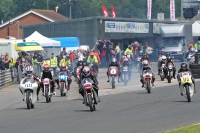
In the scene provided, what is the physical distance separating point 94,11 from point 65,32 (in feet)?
196

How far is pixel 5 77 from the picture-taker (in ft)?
104

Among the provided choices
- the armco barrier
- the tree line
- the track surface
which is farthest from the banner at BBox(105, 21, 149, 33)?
the tree line

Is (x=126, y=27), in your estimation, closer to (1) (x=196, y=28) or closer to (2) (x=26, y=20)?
(1) (x=196, y=28)

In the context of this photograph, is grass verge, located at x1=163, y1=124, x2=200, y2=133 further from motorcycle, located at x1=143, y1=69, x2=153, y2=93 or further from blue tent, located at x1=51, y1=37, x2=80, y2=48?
A: blue tent, located at x1=51, y1=37, x2=80, y2=48

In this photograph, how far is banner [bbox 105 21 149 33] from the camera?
51.1m

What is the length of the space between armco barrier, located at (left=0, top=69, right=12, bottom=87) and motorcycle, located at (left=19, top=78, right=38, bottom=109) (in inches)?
472

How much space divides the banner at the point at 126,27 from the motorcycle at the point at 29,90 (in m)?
32.2

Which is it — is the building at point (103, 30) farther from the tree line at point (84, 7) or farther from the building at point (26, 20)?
the tree line at point (84, 7)

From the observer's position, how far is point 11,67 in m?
32.8

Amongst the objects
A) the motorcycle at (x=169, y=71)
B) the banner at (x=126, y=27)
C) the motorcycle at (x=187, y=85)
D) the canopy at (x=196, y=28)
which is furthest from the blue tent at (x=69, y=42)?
the motorcycle at (x=187, y=85)

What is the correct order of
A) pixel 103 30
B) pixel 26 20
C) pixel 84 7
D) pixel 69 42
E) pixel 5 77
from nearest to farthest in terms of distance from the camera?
pixel 5 77 → pixel 69 42 → pixel 103 30 → pixel 26 20 → pixel 84 7

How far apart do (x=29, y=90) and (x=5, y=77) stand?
534 inches

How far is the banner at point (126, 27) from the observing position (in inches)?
2013

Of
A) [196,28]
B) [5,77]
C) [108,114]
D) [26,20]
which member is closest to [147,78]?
[108,114]
